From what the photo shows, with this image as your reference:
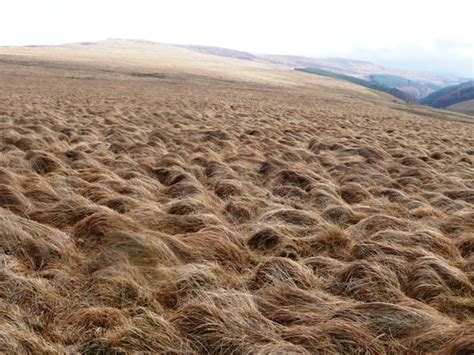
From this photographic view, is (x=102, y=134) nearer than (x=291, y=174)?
No

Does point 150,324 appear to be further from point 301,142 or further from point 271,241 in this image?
point 301,142

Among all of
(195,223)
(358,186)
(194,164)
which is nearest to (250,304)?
(195,223)

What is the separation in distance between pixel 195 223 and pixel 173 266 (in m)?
1.28

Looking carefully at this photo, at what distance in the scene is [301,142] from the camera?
46.3ft

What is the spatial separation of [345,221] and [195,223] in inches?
87.8

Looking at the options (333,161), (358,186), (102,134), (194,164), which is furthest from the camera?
(102,134)

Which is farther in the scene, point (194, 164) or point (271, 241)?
point (194, 164)

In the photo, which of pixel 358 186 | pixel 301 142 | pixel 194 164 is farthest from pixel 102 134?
pixel 358 186

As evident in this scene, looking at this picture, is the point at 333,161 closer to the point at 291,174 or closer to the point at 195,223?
the point at 291,174

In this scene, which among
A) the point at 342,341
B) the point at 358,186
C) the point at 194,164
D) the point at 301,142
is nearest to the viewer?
the point at 342,341

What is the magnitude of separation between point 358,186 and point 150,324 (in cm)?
560

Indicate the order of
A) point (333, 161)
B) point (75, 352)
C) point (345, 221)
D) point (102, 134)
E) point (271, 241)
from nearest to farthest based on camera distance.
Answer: point (75, 352)
point (271, 241)
point (345, 221)
point (333, 161)
point (102, 134)

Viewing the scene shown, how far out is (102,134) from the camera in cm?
1303

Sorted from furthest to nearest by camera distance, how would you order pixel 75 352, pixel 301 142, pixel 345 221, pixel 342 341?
pixel 301 142
pixel 345 221
pixel 342 341
pixel 75 352
